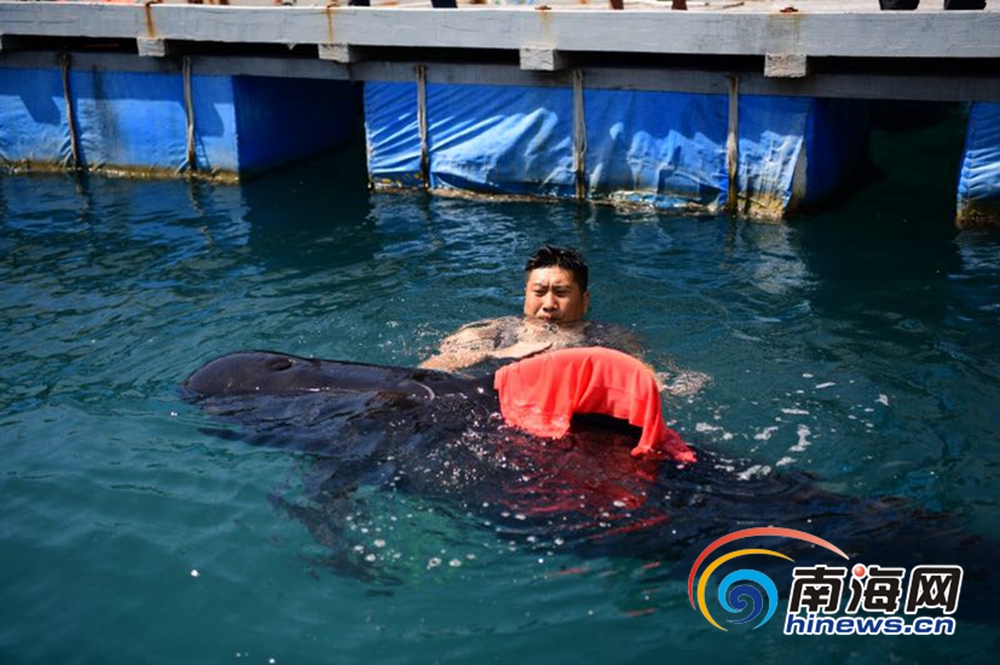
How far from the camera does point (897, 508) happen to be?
514 centimetres

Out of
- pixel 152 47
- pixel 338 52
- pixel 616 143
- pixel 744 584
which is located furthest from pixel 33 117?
pixel 744 584

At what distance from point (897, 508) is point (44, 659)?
12.8ft

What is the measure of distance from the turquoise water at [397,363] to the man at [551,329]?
14.7 inches

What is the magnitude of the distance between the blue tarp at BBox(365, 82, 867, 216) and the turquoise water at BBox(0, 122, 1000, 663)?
→ 41cm

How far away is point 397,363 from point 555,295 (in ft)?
4.08

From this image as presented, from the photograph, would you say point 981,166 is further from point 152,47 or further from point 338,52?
point 152,47

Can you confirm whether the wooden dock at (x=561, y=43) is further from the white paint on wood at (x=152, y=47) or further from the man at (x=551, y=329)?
the man at (x=551, y=329)

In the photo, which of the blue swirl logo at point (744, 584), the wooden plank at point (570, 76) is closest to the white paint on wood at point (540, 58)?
the wooden plank at point (570, 76)

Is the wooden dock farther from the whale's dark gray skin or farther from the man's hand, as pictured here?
the whale's dark gray skin

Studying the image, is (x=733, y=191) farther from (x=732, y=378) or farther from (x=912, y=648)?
(x=912, y=648)

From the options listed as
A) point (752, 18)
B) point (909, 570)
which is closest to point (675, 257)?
point (752, 18)

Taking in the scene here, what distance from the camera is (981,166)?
10.0m

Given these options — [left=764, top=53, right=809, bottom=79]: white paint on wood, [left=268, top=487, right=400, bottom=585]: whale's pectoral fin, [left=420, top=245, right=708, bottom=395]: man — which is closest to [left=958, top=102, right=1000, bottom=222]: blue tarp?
[left=764, top=53, right=809, bottom=79]: white paint on wood

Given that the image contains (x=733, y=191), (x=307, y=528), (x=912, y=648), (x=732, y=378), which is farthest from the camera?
(x=733, y=191)
